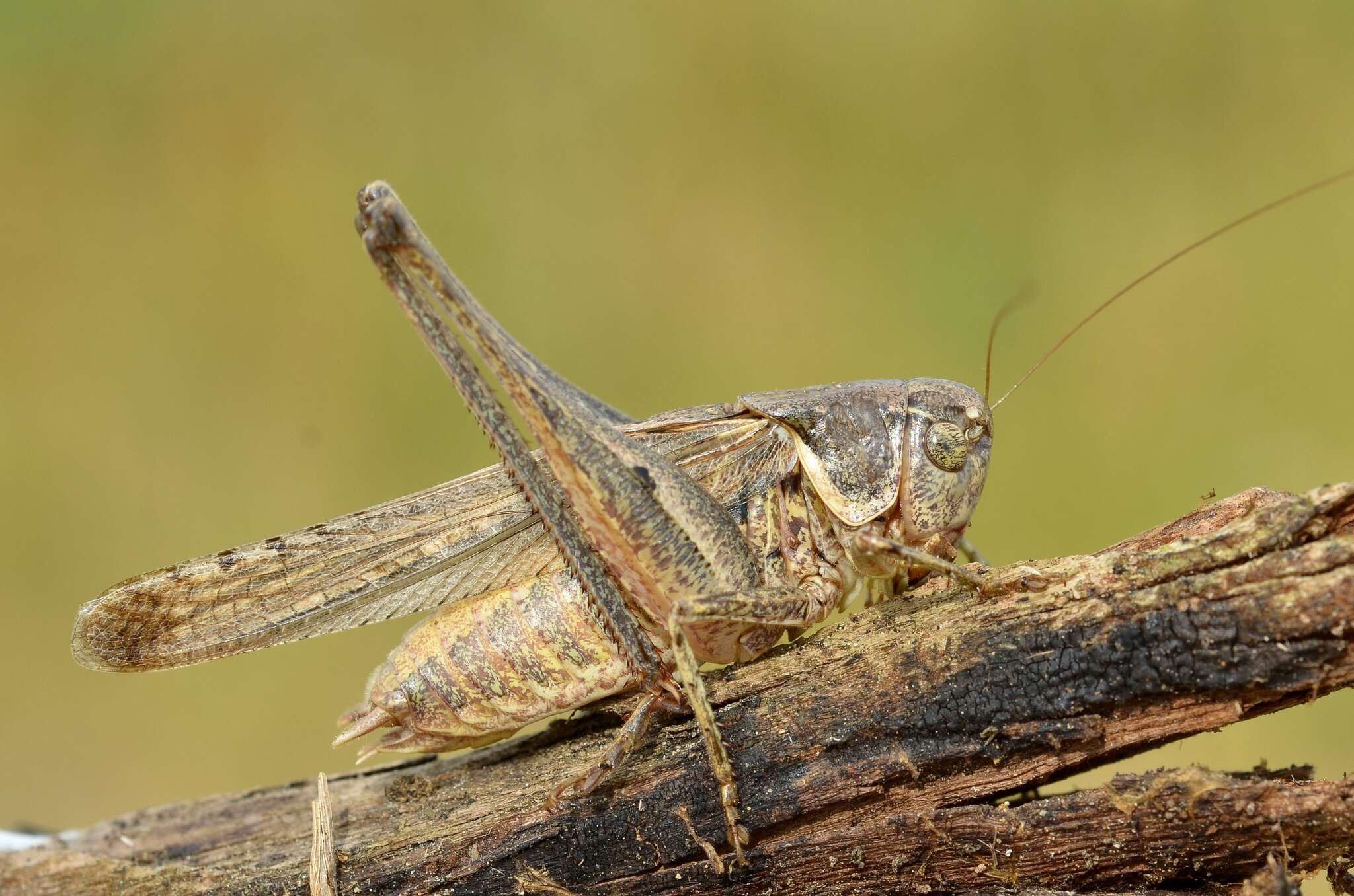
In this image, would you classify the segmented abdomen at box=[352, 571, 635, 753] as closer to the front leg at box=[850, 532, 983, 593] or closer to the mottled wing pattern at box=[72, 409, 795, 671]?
the mottled wing pattern at box=[72, 409, 795, 671]

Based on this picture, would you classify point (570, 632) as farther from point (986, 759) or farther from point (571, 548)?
point (986, 759)

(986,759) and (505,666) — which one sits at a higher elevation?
(505,666)

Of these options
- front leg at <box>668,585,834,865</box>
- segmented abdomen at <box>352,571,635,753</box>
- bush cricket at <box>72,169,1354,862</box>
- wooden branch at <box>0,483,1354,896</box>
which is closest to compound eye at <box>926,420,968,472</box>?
bush cricket at <box>72,169,1354,862</box>

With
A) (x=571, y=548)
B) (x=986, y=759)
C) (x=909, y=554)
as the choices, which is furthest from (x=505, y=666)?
(x=986, y=759)

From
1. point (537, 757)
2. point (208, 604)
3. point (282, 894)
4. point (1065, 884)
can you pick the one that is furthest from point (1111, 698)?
point (208, 604)

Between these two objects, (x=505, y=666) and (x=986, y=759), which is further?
(x=505, y=666)

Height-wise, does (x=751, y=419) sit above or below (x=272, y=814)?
above

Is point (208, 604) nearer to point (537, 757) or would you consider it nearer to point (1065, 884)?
point (537, 757)

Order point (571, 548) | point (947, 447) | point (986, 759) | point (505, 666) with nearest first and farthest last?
1. point (986, 759)
2. point (571, 548)
3. point (505, 666)
4. point (947, 447)
